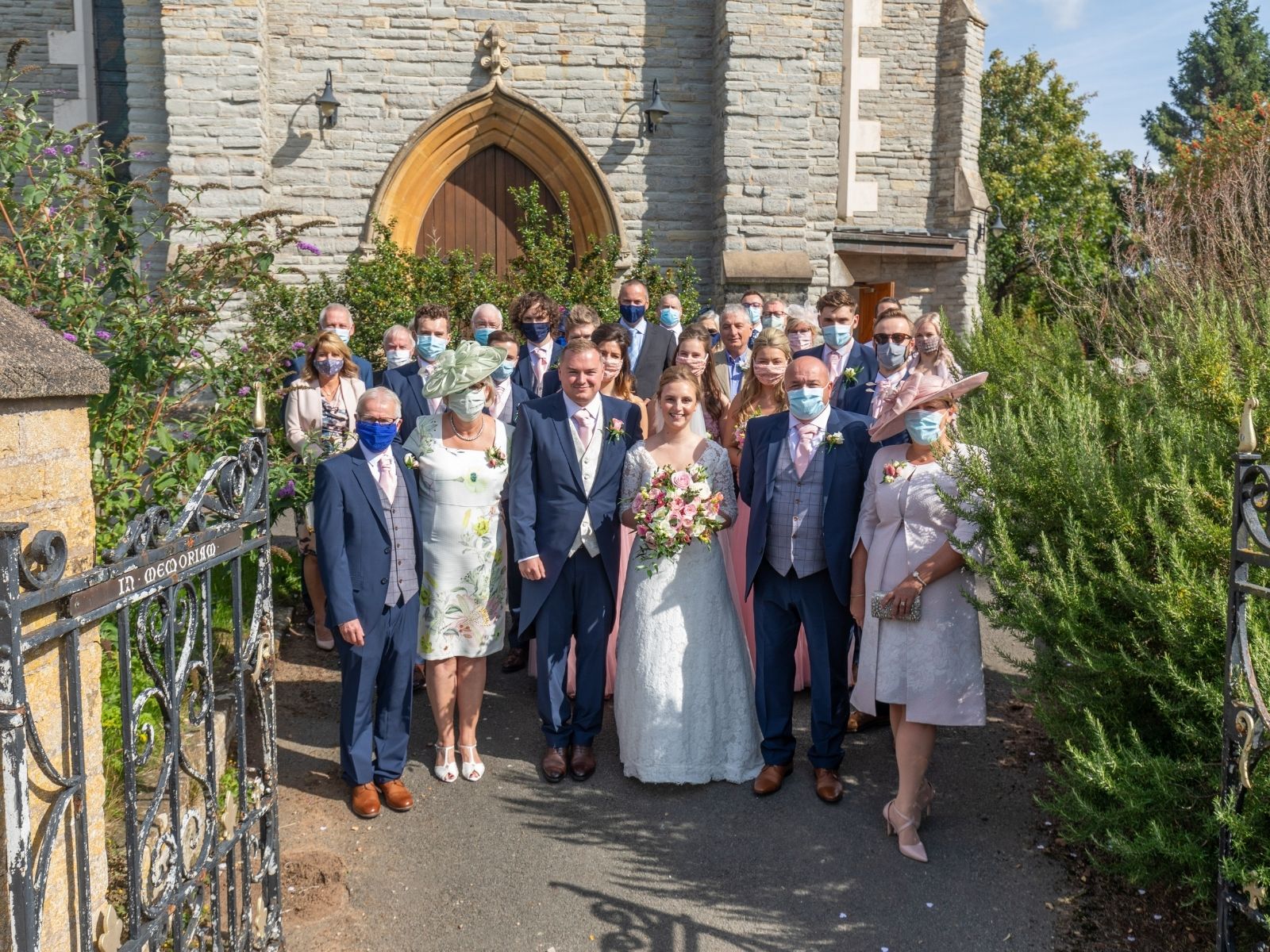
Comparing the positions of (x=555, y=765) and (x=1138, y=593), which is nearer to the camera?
(x=1138, y=593)

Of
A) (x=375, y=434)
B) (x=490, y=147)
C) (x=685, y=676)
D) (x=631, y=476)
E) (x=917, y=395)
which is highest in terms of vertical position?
(x=490, y=147)

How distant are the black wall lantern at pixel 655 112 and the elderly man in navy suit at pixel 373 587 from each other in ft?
26.2

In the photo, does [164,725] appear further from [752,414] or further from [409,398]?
[409,398]

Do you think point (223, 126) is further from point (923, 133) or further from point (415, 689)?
point (923, 133)

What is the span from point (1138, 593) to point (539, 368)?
4.39 meters

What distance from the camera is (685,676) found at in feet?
15.5

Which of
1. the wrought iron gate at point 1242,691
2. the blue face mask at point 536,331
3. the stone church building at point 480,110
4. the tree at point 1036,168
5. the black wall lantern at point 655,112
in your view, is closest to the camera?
the wrought iron gate at point 1242,691

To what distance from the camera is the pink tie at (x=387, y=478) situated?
446 centimetres

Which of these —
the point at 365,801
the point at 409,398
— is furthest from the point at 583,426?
the point at 365,801

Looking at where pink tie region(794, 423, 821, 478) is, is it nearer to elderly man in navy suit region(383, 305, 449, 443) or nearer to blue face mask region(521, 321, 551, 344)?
elderly man in navy suit region(383, 305, 449, 443)

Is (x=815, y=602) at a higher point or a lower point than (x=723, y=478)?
lower

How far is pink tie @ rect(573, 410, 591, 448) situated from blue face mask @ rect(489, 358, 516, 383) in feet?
4.50

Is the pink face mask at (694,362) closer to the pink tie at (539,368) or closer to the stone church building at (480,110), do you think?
the pink tie at (539,368)


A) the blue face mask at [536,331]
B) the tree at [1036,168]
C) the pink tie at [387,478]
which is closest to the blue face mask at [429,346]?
the blue face mask at [536,331]
